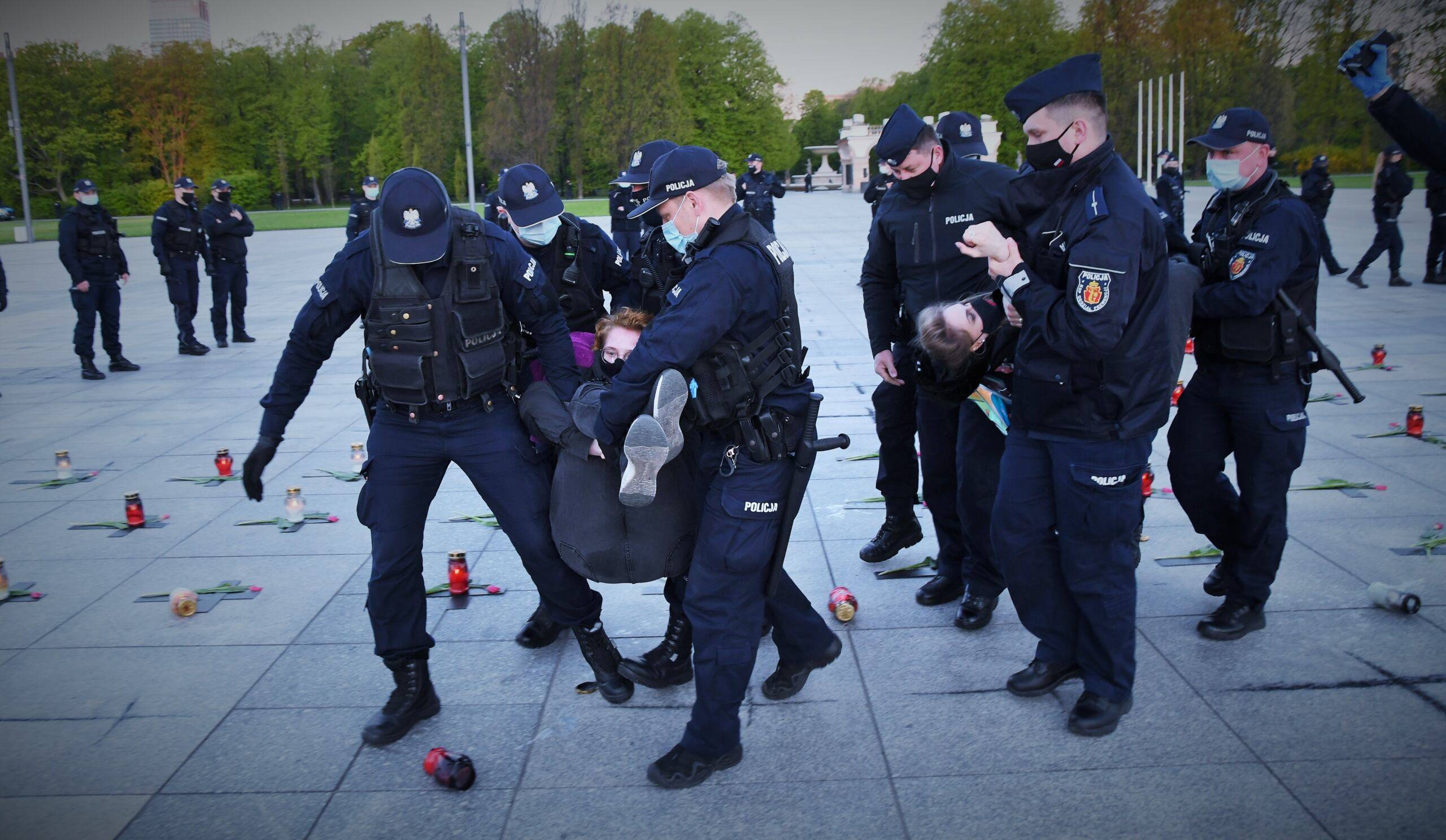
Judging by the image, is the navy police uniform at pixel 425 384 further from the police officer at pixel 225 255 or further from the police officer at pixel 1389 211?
the police officer at pixel 1389 211

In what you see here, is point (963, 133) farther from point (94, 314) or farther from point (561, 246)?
point (94, 314)

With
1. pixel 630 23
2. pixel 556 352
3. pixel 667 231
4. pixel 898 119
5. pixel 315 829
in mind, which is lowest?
pixel 315 829

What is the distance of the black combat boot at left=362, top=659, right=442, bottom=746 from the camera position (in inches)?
151

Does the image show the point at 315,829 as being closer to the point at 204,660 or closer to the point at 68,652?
the point at 204,660

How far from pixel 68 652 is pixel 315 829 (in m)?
2.14

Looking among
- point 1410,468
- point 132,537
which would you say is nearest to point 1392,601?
point 1410,468

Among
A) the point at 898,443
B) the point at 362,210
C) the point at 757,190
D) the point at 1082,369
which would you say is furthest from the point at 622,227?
the point at 1082,369

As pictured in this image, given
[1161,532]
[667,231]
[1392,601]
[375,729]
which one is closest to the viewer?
[667,231]

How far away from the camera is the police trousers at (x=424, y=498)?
12.9ft

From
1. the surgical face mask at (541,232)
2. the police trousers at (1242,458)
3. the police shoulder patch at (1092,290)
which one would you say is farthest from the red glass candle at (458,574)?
the police trousers at (1242,458)

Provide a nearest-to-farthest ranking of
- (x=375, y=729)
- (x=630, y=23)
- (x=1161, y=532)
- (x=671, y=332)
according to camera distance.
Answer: (x=671, y=332)
(x=375, y=729)
(x=1161, y=532)
(x=630, y=23)

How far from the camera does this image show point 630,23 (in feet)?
213

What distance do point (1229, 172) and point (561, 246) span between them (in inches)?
121

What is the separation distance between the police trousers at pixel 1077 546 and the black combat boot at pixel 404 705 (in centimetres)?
228
